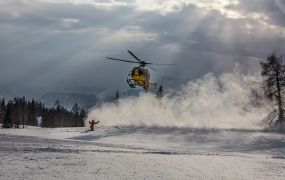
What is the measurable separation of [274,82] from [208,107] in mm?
10456

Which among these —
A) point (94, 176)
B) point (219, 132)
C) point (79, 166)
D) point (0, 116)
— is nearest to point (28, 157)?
point (79, 166)

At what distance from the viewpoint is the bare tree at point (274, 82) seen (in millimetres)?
49188

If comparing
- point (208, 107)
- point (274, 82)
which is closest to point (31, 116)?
point (208, 107)

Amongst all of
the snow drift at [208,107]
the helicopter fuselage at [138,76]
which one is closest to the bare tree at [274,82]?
the snow drift at [208,107]

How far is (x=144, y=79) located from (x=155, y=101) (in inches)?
656

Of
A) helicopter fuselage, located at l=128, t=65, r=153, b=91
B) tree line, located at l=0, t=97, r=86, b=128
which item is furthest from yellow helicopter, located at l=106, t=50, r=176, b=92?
tree line, located at l=0, t=97, r=86, b=128

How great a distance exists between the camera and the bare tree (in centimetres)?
4919

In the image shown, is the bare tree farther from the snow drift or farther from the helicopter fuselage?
the helicopter fuselage

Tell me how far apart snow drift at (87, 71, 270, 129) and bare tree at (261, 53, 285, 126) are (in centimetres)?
188

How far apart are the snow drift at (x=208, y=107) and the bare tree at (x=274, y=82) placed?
1.88 meters

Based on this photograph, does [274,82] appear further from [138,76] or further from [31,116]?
[31,116]

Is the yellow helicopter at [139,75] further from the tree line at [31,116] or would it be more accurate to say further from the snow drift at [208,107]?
the tree line at [31,116]

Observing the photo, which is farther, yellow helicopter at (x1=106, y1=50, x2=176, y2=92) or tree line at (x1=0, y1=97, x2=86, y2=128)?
tree line at (x1=0, y1=97, x2=86, y2=128)

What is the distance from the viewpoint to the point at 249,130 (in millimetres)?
46531
